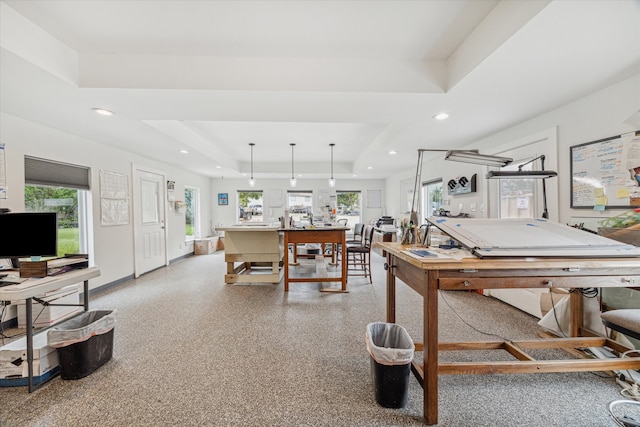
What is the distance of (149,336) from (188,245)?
4.82 m

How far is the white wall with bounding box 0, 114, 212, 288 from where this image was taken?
2805 mm

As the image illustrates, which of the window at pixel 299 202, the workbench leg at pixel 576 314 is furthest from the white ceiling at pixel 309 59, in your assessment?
the window at pixel 299 202

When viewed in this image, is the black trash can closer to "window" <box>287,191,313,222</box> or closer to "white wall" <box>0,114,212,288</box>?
"white wall" <box>0,114,212,288</box>

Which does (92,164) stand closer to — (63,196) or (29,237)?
(63,196)

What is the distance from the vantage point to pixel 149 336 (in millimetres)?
2543

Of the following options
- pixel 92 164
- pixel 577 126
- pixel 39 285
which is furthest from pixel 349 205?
pixel 39 285

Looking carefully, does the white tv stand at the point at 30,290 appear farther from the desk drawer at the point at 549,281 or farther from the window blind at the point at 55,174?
the desk drawer at the point at 549,281

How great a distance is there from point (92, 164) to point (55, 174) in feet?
2.00

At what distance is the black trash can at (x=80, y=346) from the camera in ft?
6.12

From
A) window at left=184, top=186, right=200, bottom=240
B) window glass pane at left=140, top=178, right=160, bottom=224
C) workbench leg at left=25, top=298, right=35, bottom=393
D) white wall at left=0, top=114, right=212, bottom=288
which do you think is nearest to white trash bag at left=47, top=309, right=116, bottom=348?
workbench leg at left=25, top=298, right=35, bottom=393

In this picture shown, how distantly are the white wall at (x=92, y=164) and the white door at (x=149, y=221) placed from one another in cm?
16

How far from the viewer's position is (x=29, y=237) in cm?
201

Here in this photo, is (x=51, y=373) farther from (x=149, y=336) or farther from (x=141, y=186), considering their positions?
(x=141, y=186)

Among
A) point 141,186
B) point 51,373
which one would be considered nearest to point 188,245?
point 141,186
